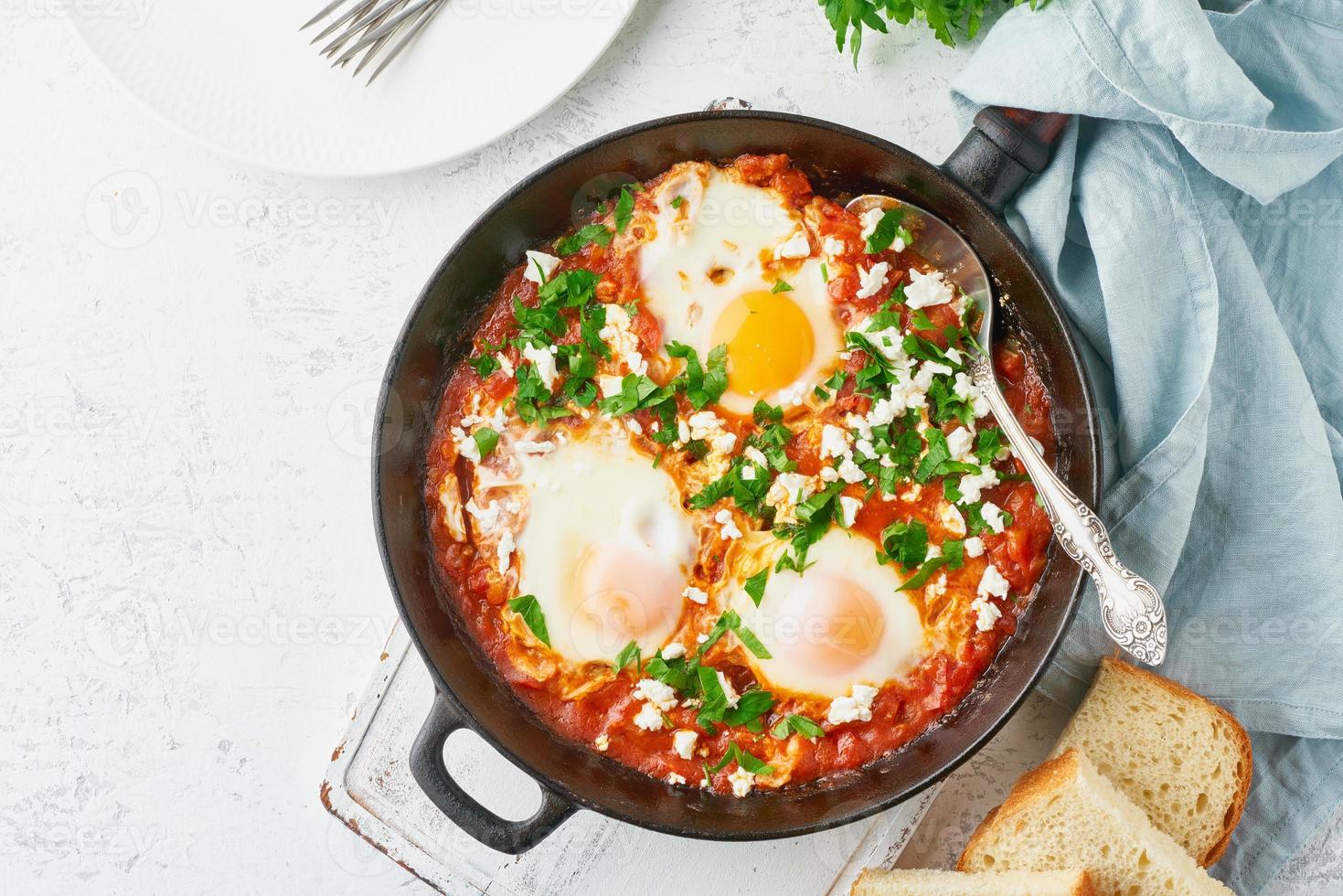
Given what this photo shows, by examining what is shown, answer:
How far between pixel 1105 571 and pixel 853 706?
2.69ft

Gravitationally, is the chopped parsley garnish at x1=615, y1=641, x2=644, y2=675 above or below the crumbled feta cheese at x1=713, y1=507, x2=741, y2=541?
below

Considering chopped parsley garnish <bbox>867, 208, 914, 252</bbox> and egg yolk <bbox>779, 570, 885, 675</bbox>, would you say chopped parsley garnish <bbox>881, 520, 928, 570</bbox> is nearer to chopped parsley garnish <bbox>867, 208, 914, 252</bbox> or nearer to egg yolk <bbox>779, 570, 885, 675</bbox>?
egg yolk <bbox>779, 570, 885, 675</bbox>

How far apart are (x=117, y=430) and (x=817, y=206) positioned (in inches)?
101

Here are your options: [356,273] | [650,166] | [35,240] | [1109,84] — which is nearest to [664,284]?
[650,166]

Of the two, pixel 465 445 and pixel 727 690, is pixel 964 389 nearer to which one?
pixel 727 690

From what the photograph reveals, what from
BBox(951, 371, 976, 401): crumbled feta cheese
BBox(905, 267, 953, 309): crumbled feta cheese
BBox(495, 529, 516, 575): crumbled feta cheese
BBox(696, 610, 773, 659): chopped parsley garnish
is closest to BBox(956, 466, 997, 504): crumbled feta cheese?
BBox(951, 371, 976, 401): crumbled feta cheese

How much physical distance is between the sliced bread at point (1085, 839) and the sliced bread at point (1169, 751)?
96 mm

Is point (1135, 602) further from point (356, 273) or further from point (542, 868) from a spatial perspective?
point (356, 273)

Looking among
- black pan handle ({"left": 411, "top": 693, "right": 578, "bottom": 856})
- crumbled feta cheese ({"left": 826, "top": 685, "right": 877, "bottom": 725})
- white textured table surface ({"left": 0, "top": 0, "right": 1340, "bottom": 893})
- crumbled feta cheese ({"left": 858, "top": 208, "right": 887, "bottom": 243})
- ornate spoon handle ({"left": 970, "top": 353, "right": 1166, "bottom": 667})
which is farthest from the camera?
white textured table surface ({"left": 0, "top": 0, "right": 1340, "bottom": 893})

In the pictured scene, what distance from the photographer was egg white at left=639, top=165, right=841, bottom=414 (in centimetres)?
302

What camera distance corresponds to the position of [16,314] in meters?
3.48

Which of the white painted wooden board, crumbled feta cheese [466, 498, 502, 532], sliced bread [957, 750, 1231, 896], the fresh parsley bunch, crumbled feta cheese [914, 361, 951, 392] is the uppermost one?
the fresh parsley bunch

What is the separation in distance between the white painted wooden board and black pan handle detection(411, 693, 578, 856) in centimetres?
41

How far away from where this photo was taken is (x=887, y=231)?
3.03 metres
